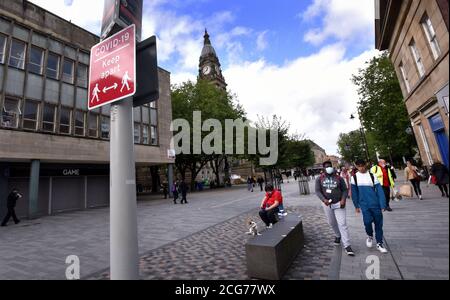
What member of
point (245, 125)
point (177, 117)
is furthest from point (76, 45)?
point (245, 125)

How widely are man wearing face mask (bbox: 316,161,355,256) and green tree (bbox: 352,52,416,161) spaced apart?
23312 millimetres

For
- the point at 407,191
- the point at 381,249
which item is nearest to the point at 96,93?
the point at 381,249

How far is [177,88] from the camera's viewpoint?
127ft

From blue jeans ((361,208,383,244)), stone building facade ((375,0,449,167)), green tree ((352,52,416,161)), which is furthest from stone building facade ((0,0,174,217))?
green tree ((352,52,416,161))

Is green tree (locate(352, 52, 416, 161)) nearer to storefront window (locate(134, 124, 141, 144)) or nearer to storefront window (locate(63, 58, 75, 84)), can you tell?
storefront window (locate(134, 124, 141, 144))

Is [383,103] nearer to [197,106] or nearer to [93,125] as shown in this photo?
[197,106]

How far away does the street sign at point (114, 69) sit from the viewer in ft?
9.46

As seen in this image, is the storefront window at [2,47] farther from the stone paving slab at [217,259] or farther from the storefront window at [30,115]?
the stone paving slab at [217,259]

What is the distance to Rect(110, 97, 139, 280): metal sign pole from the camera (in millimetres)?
2689

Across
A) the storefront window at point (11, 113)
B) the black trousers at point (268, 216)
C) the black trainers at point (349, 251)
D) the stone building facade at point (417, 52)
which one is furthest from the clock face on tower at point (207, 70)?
the black trainers at point (349, 251)

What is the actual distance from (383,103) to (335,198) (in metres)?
26.0

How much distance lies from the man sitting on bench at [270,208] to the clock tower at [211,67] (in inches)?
3093
